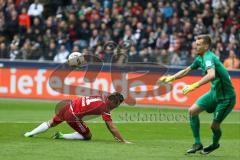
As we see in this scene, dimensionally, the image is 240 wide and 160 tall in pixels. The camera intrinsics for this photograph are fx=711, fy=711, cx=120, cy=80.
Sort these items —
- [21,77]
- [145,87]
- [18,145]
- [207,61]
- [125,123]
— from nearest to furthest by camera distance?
[207,61]
[18,145]
[125,123]
[145,87]
[21,77]

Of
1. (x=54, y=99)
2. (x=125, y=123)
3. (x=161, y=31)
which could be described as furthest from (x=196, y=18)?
(x=125, y=123)

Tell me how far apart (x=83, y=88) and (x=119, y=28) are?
4592 mm

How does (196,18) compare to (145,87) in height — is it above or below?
above

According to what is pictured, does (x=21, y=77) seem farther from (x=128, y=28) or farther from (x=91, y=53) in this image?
(x=128, y=28)

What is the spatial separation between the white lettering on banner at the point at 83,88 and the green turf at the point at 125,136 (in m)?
1.11

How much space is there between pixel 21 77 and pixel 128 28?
4.65 metres

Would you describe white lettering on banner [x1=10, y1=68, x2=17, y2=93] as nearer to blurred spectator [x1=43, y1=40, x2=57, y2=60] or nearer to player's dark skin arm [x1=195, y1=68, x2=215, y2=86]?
blurred spectator [x1=43, y1=40, x2=57, y2=60]

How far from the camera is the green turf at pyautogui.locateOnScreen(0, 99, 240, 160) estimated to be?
1176 cm

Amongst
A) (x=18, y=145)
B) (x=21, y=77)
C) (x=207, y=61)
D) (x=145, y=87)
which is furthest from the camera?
(x=21, y=77)

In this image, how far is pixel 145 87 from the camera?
2338 cm

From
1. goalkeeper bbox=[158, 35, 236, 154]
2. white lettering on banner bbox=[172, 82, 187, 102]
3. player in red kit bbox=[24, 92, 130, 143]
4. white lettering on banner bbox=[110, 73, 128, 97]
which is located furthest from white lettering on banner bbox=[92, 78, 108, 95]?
goalkeeper bbox=[158, 35, 236, 154]

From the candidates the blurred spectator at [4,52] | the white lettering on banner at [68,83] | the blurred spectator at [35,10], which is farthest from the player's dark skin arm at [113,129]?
the blurred spectator at [35,10]

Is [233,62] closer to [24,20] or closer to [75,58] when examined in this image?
[24,20]

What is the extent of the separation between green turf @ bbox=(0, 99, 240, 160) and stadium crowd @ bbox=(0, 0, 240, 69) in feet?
11.1
